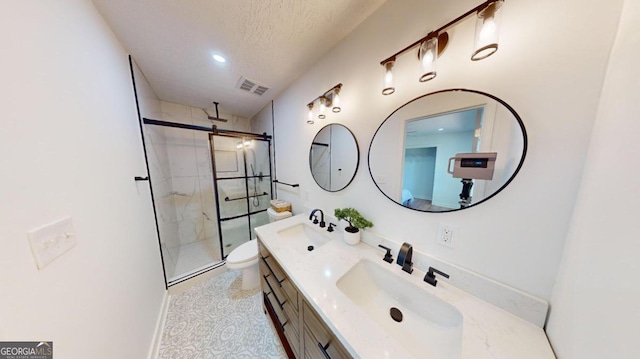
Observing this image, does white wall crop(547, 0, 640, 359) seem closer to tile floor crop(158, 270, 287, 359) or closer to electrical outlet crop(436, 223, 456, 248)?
electrical outlet crop(436, 223, 456, 248)

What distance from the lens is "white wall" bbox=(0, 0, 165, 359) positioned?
18.1 inches

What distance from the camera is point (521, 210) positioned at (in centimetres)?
67

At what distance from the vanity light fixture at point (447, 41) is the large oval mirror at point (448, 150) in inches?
5.7

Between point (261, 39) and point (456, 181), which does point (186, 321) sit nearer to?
point (456, 181)

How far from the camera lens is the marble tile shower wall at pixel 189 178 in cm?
244

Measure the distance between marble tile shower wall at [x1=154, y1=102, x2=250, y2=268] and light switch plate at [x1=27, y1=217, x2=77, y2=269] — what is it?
1979 mm

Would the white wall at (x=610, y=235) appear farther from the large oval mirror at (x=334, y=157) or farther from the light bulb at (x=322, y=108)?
the light bulb at (x=322, y=108)

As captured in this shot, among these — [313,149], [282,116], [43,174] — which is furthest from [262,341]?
[282,116]

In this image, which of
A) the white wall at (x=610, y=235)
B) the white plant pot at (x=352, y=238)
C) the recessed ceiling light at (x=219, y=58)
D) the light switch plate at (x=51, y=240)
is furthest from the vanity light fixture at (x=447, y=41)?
the light switch plate at (x=51, y=240)

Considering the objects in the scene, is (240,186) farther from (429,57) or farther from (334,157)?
(429,57)

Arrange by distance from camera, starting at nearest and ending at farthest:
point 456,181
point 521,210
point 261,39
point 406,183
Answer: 1. point 521,210
2. point 456,181
3. point 406,183
4. point 261,39

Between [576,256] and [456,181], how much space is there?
0.40m

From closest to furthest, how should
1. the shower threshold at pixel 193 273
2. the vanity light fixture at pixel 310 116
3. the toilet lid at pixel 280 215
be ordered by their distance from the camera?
the vanity light fixture at pixel 310 116 → the shower threshold at pixel 193 273 → the toilet lid at pixel 280 215

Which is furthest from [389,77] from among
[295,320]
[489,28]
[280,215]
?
[280,215]
